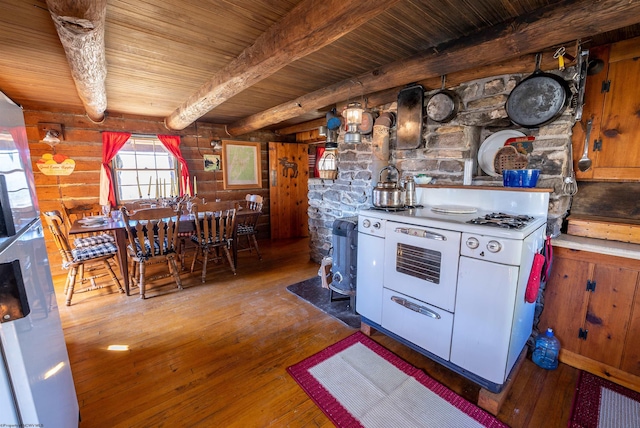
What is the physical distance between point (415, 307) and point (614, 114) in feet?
6.07

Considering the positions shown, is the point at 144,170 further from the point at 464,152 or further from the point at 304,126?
→ the point at 464,152

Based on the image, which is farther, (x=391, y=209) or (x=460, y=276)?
(x=391, y=209)

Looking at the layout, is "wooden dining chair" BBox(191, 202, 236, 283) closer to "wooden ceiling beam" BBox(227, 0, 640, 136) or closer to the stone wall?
the stone wall

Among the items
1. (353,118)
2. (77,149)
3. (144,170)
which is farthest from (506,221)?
(77,149)

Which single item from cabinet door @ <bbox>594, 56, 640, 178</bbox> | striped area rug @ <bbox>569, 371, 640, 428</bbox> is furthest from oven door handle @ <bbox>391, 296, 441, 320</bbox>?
cabinet door @ <bbox>594, 56, 640, 178</bbox>

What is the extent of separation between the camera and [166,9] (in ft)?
5.06

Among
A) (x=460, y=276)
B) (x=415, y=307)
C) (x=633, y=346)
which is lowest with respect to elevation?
(x=633, y=346)

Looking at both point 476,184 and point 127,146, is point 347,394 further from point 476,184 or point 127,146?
point 127,146

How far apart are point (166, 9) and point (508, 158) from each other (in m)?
2.48

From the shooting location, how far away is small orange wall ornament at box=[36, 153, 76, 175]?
3207 mm

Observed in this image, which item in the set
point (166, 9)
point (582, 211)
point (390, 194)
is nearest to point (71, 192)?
point (166, 9)

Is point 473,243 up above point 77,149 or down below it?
below

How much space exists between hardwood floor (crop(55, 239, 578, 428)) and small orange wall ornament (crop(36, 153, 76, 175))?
1538 millimetres

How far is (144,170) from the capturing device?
4195 mm
